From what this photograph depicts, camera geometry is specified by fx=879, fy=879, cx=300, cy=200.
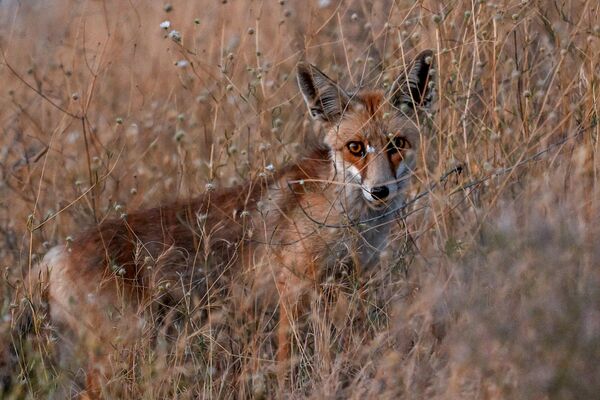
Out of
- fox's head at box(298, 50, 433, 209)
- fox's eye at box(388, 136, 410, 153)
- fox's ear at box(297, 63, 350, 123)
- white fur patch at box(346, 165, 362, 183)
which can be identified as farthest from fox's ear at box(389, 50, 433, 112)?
white fur patch at box(346, 165, 362, 183)

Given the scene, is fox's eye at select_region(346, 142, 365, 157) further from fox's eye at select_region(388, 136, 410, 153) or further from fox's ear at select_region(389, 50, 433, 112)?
fox's ear at select_region(389, 50, 433, 112)

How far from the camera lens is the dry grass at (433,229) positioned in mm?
2871

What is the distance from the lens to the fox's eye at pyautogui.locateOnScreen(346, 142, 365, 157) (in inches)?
199

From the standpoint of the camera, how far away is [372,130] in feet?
16.6

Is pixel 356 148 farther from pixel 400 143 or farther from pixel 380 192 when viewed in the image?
pixel 380 192

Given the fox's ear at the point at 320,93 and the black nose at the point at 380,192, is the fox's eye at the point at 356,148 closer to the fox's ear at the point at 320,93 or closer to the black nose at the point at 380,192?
the fox's ear at the point at 320,93

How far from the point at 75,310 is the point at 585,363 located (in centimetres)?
285

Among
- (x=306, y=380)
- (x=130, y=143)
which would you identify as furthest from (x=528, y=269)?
(x=130, y=143)

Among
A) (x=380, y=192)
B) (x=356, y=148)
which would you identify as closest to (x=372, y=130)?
(x=356, y=148)

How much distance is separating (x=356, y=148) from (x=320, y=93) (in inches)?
15.0

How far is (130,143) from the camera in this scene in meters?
7.10

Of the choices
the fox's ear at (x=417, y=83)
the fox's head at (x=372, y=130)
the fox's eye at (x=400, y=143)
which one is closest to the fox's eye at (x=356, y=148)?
the fox's head at (x=372, y=130)

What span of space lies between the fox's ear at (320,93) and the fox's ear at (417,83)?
0.30m

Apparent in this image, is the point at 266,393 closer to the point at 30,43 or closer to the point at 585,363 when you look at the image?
the point at 585,363
